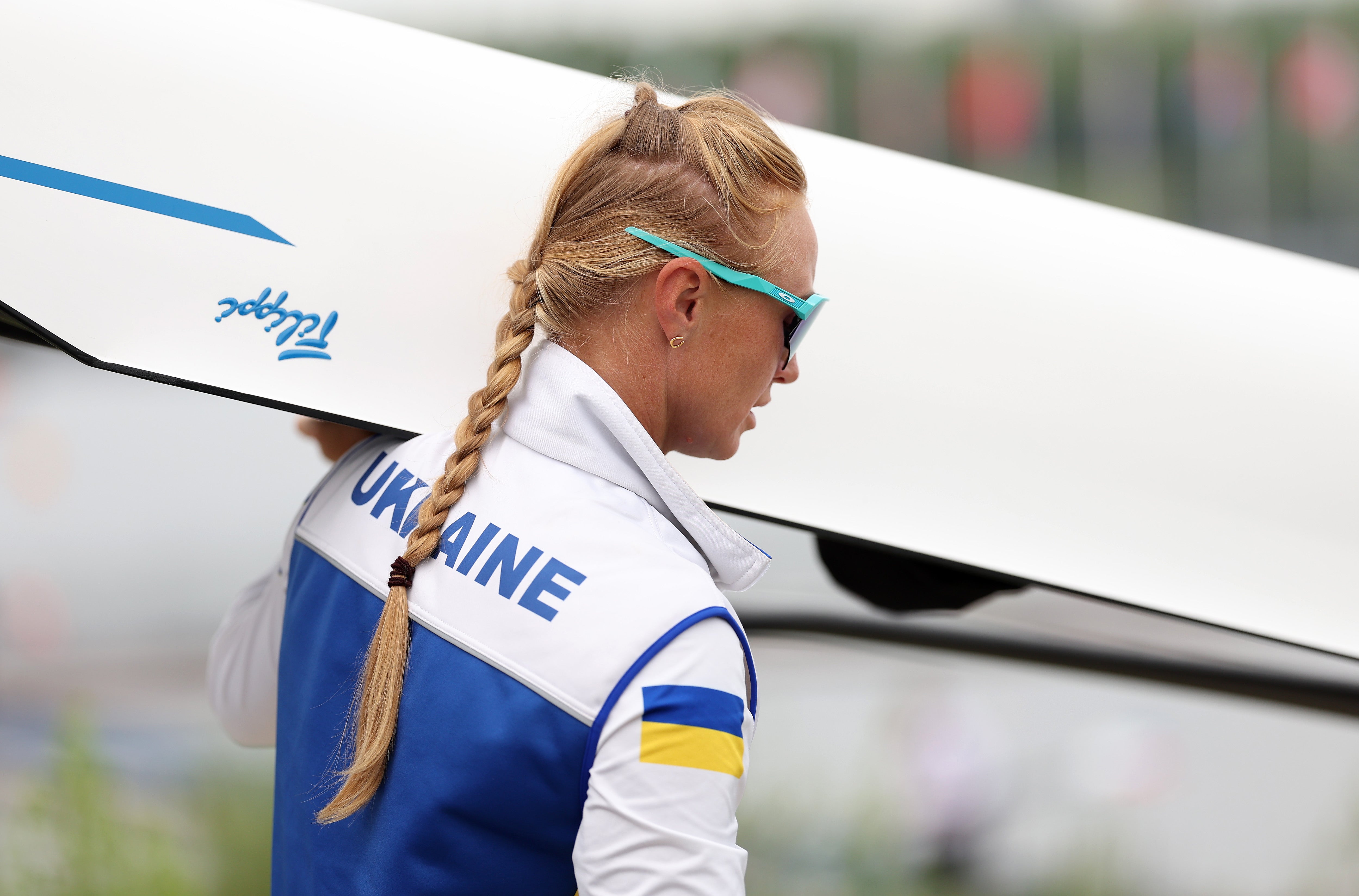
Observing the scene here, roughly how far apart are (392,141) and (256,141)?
0.17 metres

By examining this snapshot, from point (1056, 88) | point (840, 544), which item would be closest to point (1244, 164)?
point (1056, 88)

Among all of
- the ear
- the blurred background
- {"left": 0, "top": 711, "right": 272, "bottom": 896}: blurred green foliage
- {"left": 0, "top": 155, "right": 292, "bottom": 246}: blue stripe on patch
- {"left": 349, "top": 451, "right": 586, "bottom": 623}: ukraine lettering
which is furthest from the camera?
the blurred background

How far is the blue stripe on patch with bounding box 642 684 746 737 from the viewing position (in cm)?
80

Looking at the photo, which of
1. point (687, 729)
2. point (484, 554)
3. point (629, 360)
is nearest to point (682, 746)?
point (687, 729)

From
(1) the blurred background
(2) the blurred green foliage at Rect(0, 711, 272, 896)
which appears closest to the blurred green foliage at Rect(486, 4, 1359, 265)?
(1) the blurred background

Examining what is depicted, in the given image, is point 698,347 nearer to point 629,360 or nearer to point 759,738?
point 629,360

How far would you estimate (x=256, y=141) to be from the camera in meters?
1.39

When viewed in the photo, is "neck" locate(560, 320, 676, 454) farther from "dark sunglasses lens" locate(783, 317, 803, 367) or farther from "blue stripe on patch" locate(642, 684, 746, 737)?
"blue stripe on patch" locate(642, 684, 746, 737)

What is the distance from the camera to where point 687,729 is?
2.60 ft

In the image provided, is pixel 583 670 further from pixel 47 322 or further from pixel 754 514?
pixel 47 322

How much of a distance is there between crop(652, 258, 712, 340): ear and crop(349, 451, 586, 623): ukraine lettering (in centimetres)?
25

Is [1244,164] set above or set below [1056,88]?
below

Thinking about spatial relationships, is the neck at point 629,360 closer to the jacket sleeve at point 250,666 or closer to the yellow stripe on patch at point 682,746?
the yellow stripe on patch at point 682,746

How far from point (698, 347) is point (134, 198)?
2.54 ft
